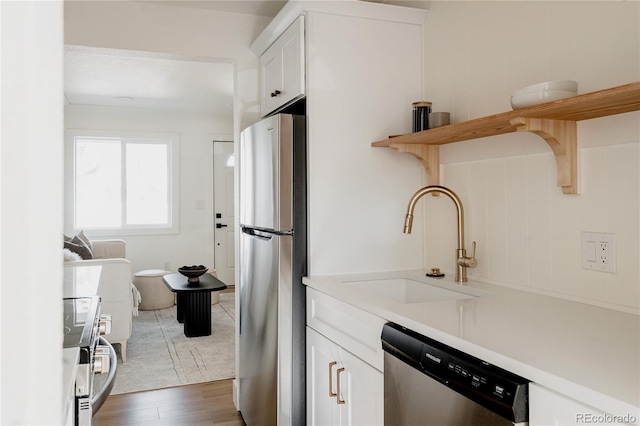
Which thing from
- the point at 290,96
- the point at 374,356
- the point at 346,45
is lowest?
the point at 374,356

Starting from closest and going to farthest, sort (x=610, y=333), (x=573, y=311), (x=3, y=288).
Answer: (x=3, y=288) → (x=610, y=333) → (x=573, y=311)

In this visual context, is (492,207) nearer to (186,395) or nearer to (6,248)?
(6,248)

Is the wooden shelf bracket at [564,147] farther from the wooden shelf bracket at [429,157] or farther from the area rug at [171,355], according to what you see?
the area rug at [171,355]

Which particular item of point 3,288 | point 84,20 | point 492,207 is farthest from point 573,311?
point 84,20

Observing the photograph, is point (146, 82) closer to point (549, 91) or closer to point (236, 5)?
point (236, 5)

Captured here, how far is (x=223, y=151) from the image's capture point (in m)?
7.15

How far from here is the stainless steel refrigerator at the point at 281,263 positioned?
7.60ft

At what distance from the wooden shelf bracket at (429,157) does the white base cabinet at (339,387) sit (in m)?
0.90

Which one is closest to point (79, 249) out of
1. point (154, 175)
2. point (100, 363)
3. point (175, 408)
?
point (175, 408)

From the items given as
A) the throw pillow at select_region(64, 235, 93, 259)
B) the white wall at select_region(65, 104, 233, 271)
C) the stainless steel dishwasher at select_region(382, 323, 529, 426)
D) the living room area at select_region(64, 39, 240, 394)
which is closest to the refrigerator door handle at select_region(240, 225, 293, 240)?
the stainless steel dishwasher at select_region(382, 323, 529, 426)

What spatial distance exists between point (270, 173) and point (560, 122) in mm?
1258

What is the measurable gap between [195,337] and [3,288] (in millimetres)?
4669

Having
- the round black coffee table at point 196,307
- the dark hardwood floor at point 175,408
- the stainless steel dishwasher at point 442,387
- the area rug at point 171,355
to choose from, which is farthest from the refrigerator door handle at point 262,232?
the round black coffee table at point 196,307

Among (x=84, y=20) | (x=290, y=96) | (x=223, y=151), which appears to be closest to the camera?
(x=290, y=96)
